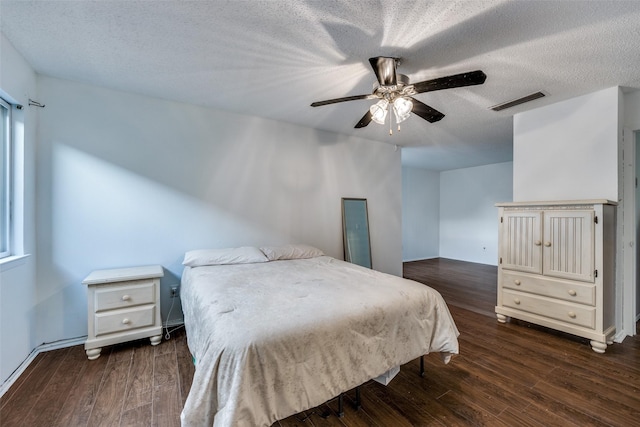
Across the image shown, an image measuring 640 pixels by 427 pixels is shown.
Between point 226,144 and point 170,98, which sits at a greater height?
point 170,98

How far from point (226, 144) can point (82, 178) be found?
1.42m

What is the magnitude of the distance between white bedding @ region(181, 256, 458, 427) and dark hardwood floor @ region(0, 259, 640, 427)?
1.07 ft

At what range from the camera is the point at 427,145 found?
15.5 feet

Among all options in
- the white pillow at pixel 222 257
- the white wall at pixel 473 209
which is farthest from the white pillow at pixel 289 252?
the white wall at pixel 473 209

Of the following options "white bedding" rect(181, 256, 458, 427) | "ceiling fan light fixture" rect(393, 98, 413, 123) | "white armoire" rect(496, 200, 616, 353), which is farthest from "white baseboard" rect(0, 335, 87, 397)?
"white armoire" rect(496, 200, 616, 353)

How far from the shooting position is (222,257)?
2.73 m

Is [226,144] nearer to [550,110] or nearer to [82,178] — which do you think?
[82,178]

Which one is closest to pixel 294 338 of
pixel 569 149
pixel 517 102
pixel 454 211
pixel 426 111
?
pixel 426 111

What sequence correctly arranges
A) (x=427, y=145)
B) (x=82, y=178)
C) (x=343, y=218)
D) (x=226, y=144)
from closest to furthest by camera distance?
1. (x=82, y=178)
2. (x=226, y=144)
3. (x=343, y=218)
4. (x=427, y=145)

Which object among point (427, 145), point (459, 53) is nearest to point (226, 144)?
point (459, 53)

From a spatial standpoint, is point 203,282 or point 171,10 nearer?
point 171,10

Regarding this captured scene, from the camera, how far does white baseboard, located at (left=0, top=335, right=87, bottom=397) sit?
6.13 feet

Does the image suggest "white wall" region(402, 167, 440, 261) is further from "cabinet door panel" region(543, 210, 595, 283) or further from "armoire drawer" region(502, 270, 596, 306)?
"cabinet door panel" region(543, 210, 595, 283)

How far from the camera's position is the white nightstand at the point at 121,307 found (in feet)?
7.32
